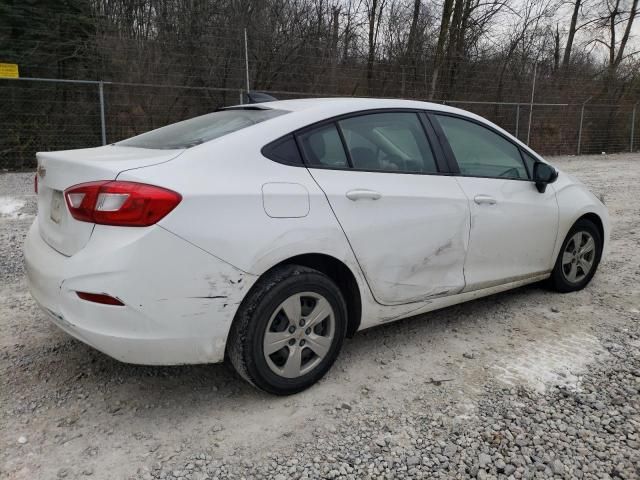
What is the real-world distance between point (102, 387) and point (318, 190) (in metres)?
1.52

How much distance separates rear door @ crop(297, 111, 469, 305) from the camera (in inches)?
109

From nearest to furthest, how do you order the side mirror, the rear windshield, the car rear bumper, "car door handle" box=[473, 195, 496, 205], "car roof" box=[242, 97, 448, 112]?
the car rear bumper, the rear windshield, "car roof" box=[242, 97, 448, 112], "car door handle" box=[473, 195, 496, 205], the side mirror

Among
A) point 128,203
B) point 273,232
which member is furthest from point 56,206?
point 273,232

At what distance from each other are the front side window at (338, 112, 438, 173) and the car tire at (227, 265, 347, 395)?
2.47 ft

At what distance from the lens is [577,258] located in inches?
167

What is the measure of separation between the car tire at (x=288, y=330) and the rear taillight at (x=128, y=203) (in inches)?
22.5

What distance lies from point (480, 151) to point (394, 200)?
3.40 feet

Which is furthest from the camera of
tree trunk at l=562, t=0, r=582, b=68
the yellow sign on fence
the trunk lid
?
tree trunk at l=562, t=0, r=582, b=68

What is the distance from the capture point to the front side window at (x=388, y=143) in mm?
2941

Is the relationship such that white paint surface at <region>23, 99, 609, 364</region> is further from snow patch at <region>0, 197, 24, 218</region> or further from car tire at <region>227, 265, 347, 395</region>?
snow patch at <region>0, 197, 24, 218</region>

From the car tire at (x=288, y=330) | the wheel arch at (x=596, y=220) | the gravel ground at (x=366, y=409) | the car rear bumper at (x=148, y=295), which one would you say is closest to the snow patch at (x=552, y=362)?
the gravel ground at (x=366, y=409)

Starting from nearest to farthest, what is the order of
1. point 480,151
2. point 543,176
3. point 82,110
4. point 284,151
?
1. point 284,151
2. point 480,151
3. point 543,176
4. point 82,110

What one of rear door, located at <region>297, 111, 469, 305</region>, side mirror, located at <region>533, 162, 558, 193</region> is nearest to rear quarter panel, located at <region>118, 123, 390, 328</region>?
rear door, located at <region>297, 111, 469, 305</region>

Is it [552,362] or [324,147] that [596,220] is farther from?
[324,147]
